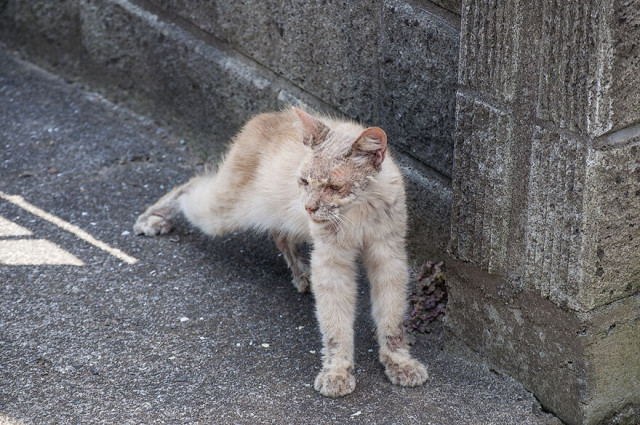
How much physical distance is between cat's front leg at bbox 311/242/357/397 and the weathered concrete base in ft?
1.56

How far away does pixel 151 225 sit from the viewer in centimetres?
472

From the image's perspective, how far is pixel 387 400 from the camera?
3.42 meters

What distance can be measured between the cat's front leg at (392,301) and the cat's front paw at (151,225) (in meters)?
1.60

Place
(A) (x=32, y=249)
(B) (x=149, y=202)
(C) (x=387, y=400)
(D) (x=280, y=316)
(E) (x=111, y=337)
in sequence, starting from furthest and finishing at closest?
(B) (x=149, y=202) → (A) (x=32, y=249) → (D) (x=280, y=316) → (E) (x=111, y=337) → (C) (x=387, y=400)

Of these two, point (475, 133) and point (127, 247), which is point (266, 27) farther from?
point (475, 133)

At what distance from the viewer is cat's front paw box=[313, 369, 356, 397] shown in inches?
134

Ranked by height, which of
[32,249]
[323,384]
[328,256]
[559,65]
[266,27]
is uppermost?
[559,65]

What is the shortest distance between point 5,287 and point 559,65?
2907mm

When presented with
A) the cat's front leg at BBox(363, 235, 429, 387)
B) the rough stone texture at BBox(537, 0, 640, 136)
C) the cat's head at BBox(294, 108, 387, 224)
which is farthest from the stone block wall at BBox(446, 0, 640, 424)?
the cat's head at BBox(294, 108, 387, 224)

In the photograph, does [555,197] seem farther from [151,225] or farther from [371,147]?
[151,225]

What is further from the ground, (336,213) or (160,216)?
(336,213)

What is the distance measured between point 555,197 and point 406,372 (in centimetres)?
105

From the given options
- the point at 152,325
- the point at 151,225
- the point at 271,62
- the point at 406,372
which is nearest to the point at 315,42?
the point at 271,62

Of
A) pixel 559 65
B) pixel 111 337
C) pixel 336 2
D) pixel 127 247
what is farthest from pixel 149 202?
pixel 559 65
